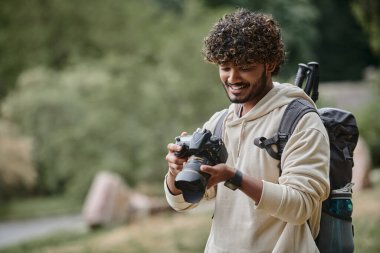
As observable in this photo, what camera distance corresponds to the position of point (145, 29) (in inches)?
1030

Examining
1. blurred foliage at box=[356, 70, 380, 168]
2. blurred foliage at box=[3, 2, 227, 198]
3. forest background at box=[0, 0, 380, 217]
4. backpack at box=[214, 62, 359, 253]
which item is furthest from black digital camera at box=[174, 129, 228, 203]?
blurred foliage at box=[3, 2, 227, 198]

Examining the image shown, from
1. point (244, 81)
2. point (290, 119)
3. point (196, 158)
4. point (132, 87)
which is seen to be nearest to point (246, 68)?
point (244, 81)

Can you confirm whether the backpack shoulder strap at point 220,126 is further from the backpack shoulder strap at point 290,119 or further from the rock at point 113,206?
the rock at point 113,206

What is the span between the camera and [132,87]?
17.0 metres

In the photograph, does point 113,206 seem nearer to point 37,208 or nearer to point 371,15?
point 37,208

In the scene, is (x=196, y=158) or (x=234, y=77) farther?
(x=234, y=77)

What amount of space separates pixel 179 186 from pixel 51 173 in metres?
19.6

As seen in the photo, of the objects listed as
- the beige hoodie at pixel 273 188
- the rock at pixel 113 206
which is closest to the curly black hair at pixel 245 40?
the beige hoodie at pixel 273 188

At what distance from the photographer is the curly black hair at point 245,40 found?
189 cm

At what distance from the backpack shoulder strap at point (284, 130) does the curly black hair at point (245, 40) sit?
0.57ft

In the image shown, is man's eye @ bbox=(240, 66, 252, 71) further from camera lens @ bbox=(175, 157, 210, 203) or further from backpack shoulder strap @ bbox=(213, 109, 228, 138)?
camera lens @ bbox=(175, 157, 210, 203)

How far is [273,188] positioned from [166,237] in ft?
26.0

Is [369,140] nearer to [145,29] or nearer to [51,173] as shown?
[51,173]

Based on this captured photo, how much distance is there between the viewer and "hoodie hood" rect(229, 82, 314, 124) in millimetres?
1918
